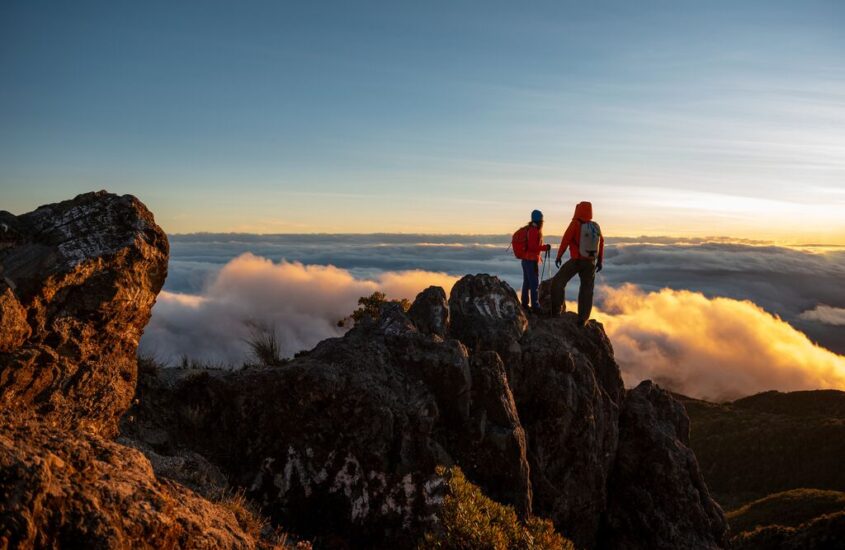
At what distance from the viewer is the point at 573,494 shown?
1625 centimetres

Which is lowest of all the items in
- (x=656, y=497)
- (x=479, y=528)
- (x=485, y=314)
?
(x=656, y=497)

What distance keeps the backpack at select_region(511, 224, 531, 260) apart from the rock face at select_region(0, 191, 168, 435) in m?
11.8

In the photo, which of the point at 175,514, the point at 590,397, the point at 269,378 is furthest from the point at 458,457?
the point at 175,514

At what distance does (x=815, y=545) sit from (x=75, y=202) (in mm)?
50327

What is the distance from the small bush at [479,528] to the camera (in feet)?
29.8

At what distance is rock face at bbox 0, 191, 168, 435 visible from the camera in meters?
8.38

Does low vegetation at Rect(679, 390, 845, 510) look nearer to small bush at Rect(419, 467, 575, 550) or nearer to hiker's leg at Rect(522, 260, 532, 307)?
hiker's leg at Rect(522, 260, 532, 307)

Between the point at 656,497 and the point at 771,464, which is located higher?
the point at 656,497

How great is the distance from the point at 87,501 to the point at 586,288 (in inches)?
672

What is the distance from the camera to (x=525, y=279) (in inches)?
800

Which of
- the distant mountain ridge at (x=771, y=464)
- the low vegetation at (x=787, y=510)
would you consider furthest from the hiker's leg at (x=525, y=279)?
the distant mountain ridge at (x=771, y=464)

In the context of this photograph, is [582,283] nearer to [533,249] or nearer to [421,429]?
[533,249]

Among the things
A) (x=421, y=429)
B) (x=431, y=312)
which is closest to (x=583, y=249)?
(x=431, y=312)

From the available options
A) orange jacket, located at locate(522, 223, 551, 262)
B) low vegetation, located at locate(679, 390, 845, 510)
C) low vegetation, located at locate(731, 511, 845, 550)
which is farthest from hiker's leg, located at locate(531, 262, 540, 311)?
low vegetation, located at locate(679, 390, 845, 510)
